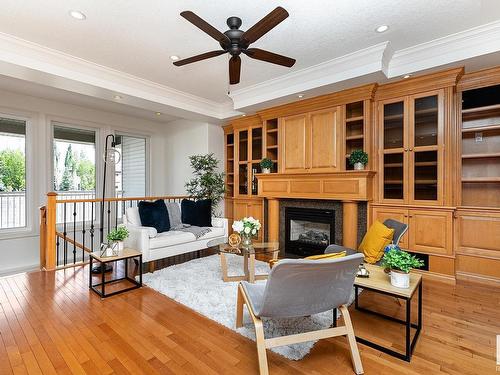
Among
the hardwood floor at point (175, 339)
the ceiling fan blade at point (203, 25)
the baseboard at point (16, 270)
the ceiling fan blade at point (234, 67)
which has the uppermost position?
the ceiling fan blade at point (203, 25)


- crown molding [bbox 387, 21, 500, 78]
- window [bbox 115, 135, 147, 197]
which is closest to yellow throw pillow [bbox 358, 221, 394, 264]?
crown molding [bbox 387, 21, 500, 78]

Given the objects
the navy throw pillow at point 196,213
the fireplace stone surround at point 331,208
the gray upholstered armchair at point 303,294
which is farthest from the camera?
the navy throw pillow at point 196,213

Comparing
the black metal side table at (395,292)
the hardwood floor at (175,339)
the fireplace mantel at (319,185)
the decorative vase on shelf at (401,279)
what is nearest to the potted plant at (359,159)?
the fireplace mantel at (319,185)

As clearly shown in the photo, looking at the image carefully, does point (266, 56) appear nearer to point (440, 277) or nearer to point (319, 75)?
point (319, 75)

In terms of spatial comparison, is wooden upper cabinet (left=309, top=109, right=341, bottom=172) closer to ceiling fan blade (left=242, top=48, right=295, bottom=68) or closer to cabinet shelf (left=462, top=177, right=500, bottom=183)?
cabinet shelf (left=462, top=177, right=500, bottom=183)

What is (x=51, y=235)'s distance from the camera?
3.78 m

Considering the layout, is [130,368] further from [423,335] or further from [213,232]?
[213,232]

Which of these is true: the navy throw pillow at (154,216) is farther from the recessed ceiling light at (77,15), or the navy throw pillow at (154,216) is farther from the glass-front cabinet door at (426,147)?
the glass-front cabinet door at (426,147)

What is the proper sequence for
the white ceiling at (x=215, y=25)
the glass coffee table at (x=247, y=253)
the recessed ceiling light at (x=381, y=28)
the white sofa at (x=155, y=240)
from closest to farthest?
the white ceiling at (x=215, y=25), the recessed ceiling light at (x=381, y=28), the glass coffee table at (x=247, y=253), the white sofa at (x=155, y=240)

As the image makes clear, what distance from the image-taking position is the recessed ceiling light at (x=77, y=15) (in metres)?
2.57

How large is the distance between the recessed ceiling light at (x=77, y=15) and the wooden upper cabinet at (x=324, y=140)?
3207 millimetres

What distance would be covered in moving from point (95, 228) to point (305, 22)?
18.7 feet

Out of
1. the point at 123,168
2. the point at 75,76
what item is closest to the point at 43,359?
the point at 75,76

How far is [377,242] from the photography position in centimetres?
285
